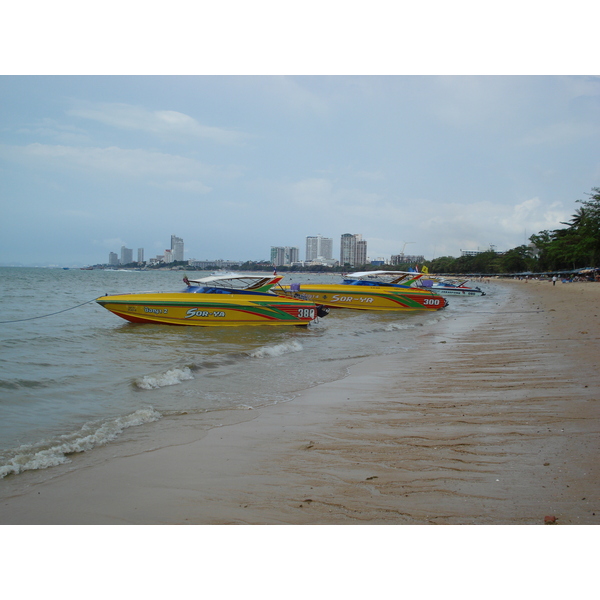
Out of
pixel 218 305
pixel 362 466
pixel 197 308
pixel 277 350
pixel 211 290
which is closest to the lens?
pixel 362 466

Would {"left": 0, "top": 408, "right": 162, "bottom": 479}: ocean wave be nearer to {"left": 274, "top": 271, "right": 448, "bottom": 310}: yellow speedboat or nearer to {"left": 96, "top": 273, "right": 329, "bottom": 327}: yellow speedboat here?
{"left": 96, "top": 273, "right": 329, "bottom": 327}: yellow speedboat

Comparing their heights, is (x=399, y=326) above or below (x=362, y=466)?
below

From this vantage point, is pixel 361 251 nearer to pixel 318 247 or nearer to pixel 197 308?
pixel 318 247

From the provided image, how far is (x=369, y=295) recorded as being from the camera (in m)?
22.7

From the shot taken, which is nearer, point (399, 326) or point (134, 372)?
point (134, 372)

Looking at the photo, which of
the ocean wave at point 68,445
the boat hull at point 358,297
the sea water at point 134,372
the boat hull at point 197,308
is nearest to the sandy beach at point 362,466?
the ocean wave at point 68,445

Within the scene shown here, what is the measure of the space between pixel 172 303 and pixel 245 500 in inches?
482

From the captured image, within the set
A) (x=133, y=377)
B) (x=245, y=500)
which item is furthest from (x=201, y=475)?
(x=133, y=377)

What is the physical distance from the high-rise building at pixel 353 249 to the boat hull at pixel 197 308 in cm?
15486

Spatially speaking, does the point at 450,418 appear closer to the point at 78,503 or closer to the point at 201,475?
the point at 201,475

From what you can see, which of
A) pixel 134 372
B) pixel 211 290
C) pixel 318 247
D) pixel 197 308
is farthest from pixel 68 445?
pixel 318 247

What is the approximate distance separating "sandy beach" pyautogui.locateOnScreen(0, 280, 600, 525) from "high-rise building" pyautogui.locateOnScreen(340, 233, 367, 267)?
165 metres

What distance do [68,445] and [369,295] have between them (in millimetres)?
19090

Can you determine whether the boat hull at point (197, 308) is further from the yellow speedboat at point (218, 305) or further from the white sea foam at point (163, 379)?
the white sea foam at point (163, 379)
